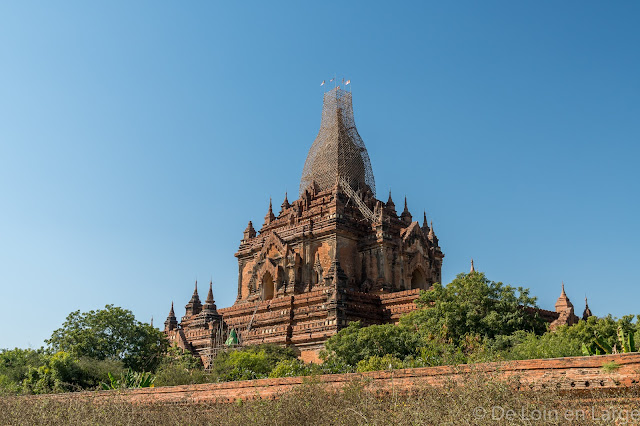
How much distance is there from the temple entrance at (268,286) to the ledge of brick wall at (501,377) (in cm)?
2310

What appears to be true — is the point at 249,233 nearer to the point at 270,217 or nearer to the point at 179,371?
the point at 270,217

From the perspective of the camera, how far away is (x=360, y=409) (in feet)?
33.8

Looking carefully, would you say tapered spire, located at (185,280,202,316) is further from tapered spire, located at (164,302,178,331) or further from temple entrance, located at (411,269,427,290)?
temple entrance, located at (411,269,427,290)

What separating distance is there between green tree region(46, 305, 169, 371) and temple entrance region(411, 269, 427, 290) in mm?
15334

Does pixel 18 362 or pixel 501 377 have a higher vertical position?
pixel 18 362

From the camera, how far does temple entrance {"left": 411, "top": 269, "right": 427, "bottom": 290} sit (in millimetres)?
37875

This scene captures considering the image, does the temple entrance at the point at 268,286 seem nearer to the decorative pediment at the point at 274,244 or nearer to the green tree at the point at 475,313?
the decorative pediment at the point at 274,244

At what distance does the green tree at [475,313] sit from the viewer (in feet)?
75.5

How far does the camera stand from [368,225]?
3778 centimetres

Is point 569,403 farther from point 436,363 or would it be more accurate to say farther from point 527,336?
point 527,336

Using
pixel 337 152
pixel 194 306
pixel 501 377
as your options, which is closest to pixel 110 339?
pixel 194 306

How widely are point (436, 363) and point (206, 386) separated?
22.8ft

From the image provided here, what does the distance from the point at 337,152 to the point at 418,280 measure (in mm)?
9924

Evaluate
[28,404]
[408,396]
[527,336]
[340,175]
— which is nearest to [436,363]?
[527,336]
